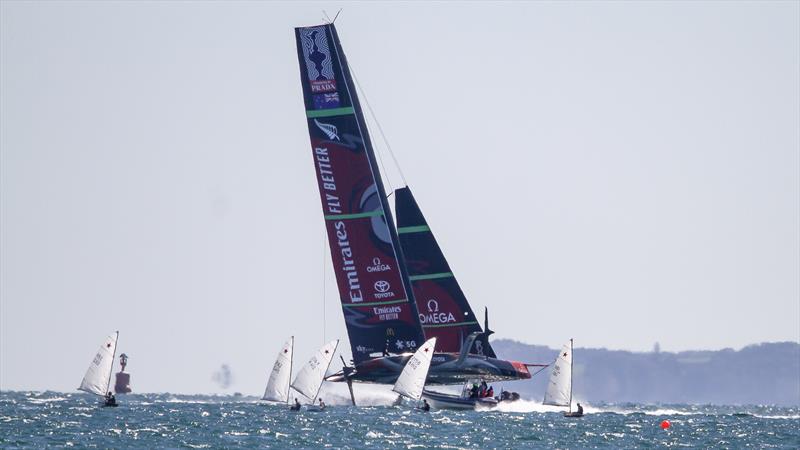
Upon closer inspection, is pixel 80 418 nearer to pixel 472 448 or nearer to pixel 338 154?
pixel 338 154

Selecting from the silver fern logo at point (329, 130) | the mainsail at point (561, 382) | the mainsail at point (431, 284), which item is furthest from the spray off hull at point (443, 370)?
the silver fern logo at point (329, 130)

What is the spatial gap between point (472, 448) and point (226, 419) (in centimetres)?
2152

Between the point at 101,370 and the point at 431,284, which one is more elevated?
the point at 431,284

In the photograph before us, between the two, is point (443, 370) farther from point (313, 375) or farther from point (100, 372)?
point (100, 372)

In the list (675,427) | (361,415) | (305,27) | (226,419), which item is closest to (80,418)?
(226,419)

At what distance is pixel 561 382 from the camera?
87062mm

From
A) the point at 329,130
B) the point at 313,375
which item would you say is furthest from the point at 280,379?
the point at 329,130

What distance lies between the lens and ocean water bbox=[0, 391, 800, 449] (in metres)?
58.9

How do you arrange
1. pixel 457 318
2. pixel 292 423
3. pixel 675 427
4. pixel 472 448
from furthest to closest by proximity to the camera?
pixel 457 318 → pixel 675 427 → pixel 292 423 → pixel 472 448

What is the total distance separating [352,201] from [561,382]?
597 inches

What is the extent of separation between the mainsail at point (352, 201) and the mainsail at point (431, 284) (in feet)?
24.5

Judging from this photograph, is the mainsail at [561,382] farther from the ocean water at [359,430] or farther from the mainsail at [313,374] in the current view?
the mainsail at [313,374]

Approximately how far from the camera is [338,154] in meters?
80.8

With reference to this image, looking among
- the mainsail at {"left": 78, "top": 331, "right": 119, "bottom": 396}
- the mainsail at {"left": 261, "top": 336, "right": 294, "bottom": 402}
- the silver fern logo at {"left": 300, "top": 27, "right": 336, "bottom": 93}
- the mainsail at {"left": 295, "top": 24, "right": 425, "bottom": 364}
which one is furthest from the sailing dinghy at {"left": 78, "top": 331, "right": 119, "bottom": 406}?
the silver fern logo at {"left": 300, "top": 27, "right": 336, "bottom": 93}
